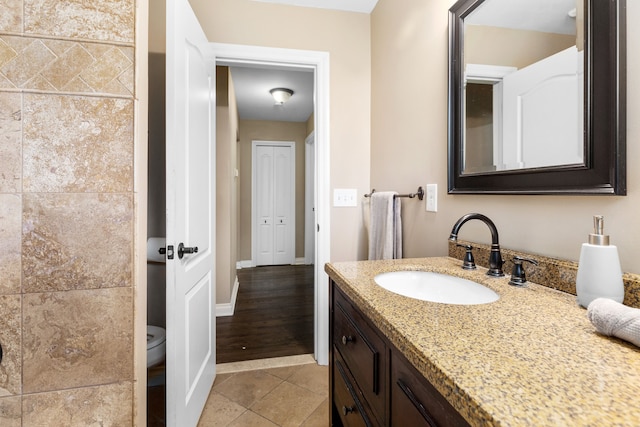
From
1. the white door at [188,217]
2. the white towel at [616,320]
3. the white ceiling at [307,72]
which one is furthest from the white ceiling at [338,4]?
the white towel at [616,320]

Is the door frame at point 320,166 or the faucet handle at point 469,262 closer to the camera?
the faucet handle at point 469,262

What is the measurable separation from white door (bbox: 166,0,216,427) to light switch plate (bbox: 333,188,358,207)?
0.82 metres

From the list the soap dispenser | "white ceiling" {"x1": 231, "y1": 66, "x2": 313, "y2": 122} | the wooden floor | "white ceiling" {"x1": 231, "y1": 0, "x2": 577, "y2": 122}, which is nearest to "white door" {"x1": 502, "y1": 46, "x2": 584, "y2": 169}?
"white ceiling" {"x1": 231, "y1": 0, "x2": 577, "y2": 122}

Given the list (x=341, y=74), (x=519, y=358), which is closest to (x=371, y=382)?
(x=519, y=358)

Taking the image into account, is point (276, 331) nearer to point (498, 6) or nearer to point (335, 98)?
point (335, 98)

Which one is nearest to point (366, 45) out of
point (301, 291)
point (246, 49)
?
point (246, 49)

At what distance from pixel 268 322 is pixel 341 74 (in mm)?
2129

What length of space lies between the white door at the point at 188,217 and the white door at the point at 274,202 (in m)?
3.51

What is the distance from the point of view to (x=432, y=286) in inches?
43.8

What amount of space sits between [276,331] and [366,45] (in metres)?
2.31

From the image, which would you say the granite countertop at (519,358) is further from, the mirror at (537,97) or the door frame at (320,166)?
the door frame at (320,166)

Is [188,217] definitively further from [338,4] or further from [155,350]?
[338,4]

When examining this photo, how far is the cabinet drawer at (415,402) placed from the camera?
48cm

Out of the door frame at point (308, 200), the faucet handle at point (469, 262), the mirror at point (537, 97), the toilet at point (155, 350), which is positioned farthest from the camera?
the door frame at point (308, 200)
